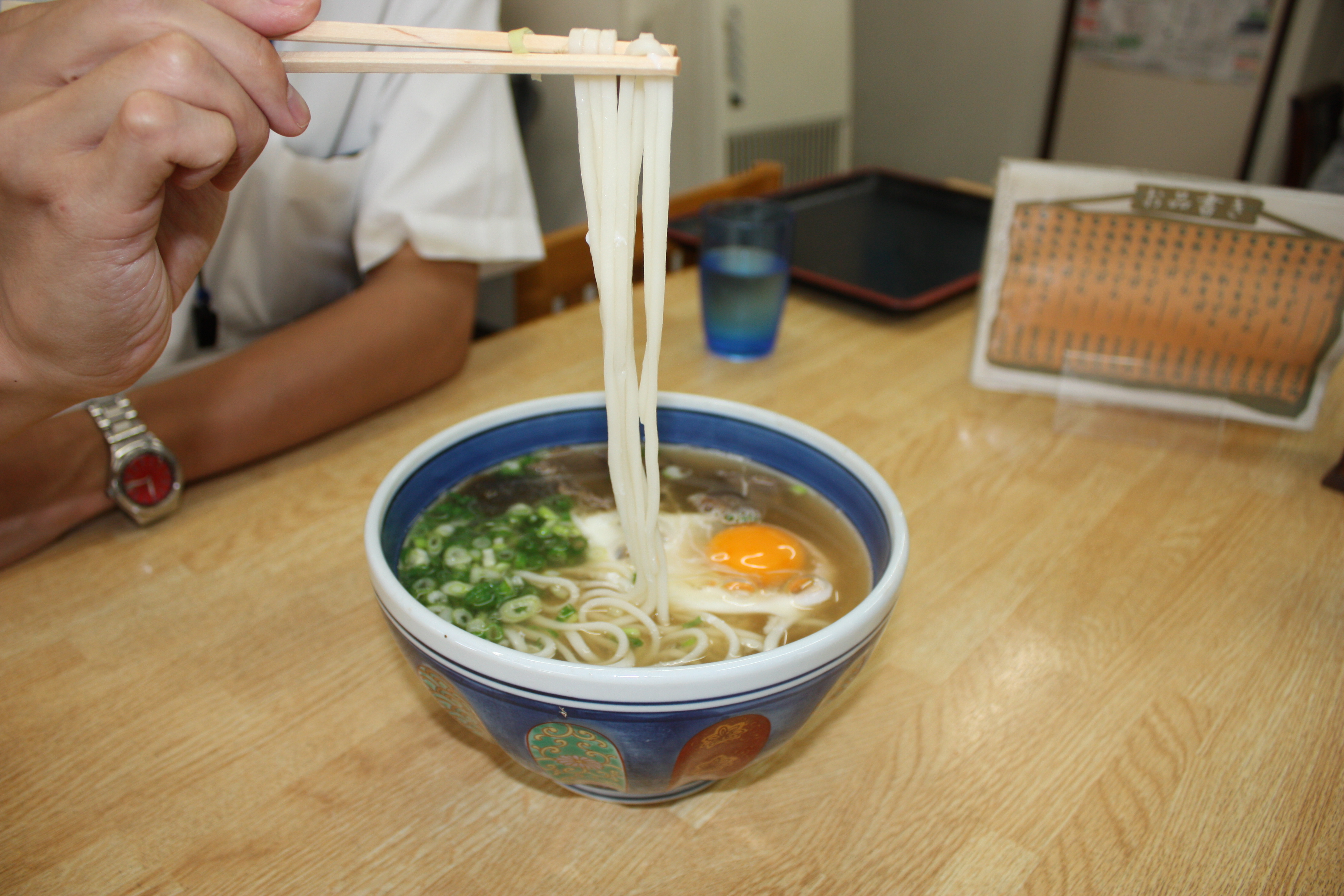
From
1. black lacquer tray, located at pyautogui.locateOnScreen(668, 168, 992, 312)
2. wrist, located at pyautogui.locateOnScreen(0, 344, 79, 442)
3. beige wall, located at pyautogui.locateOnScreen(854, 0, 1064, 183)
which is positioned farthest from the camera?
beige wall, located at pyautogui.locateOnScreen(854, 0, 1064, 183)

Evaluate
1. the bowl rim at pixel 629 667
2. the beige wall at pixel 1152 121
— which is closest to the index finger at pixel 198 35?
the bowl rim at pixel 629 667

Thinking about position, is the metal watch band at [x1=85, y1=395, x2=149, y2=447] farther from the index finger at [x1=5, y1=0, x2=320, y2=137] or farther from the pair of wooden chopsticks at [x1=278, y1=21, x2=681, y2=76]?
the pair of wooden chopsticks at [x1=278, y1=21, x2=681, y2=76]

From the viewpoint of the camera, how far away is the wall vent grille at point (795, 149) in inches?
108

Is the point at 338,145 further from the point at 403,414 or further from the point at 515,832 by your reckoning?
the point at 515,832

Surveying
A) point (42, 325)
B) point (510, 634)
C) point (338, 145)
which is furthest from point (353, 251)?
point (510, 634)

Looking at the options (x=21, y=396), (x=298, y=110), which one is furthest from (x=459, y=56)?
(x=21, y=396)

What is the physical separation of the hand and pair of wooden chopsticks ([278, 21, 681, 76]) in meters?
0.05

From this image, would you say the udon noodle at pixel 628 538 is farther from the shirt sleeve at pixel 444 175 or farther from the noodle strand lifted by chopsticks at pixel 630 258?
the shirt sleeve at pixel 444 175

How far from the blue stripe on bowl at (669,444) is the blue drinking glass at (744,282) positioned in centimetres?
51

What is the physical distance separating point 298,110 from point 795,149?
8.11 ft

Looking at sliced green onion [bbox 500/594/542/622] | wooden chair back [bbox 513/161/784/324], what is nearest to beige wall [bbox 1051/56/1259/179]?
wooden chair back [bbox 513/161/784/324]

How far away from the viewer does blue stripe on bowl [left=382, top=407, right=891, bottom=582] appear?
74cm

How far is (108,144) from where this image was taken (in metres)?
0.62

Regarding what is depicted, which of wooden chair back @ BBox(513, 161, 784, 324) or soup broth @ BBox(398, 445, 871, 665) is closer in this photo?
soup broth @ BBox(398, 445, 871, 665)
